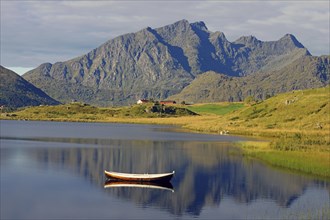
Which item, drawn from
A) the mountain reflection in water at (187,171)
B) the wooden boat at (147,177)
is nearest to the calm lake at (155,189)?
the mountain reflection in water at (187,171)

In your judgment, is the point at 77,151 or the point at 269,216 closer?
the point at 269,216

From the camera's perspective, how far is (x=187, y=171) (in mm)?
84875

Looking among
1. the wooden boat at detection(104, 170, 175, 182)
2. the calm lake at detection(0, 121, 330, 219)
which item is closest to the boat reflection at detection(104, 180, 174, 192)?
the calm lake at detection(0, 121, 330, 219)

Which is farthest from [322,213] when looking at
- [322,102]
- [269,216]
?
[322,102]

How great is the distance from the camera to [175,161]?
97.8m

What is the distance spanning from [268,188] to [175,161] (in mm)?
30465

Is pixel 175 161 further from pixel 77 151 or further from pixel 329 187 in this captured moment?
pixel 329 187

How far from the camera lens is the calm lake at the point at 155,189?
179 ft

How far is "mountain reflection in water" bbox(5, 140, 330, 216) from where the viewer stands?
62.5 meters

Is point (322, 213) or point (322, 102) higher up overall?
point (322, 102)

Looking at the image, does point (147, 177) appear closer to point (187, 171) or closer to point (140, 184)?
point (140, 184)

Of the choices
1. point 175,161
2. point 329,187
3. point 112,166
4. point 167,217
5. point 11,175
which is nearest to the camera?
point 167,217

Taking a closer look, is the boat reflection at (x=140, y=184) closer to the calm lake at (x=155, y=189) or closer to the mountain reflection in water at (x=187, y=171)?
the calm lake at (x=155, y=189)

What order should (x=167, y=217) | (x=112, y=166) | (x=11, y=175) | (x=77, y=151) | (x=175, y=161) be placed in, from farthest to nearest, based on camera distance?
(x=77, y=151), (x=175, y=161), (x=112, y=166), (x=11, y=175), (x=167, y=217)
